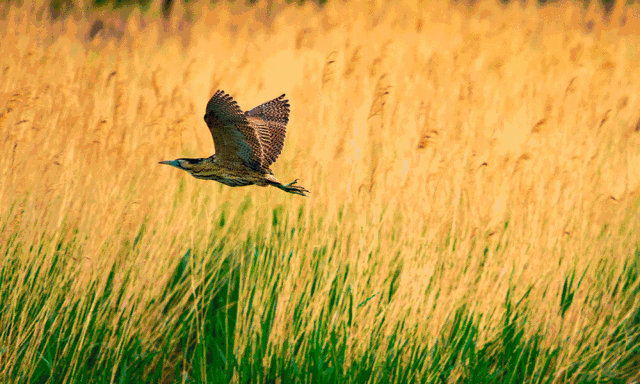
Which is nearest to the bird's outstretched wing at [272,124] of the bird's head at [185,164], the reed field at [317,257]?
the reed field at [317,257]

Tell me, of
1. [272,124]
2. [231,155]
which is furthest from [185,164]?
[272,124]

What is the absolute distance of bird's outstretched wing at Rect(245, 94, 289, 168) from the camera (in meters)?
2.73

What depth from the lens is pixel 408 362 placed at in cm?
254

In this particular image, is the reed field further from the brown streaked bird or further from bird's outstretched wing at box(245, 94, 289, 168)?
the brown streaked bird

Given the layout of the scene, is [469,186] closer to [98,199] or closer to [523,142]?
[523,142]

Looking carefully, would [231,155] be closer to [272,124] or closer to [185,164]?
[185,164]

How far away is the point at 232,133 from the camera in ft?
7.27

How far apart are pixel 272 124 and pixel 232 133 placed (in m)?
0.69

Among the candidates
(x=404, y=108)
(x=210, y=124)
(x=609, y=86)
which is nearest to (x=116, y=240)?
(x=210, y=124)

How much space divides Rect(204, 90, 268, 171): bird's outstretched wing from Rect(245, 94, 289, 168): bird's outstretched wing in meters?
0.38

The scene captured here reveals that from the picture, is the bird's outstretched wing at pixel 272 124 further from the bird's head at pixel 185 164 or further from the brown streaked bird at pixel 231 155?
the bird's head at pixel 185 164

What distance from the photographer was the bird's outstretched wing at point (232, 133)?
6.96 ft

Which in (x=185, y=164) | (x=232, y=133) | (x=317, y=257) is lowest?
(x=317, y=257)

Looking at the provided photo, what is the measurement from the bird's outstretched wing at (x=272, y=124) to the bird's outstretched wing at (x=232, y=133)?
14.9 inches
